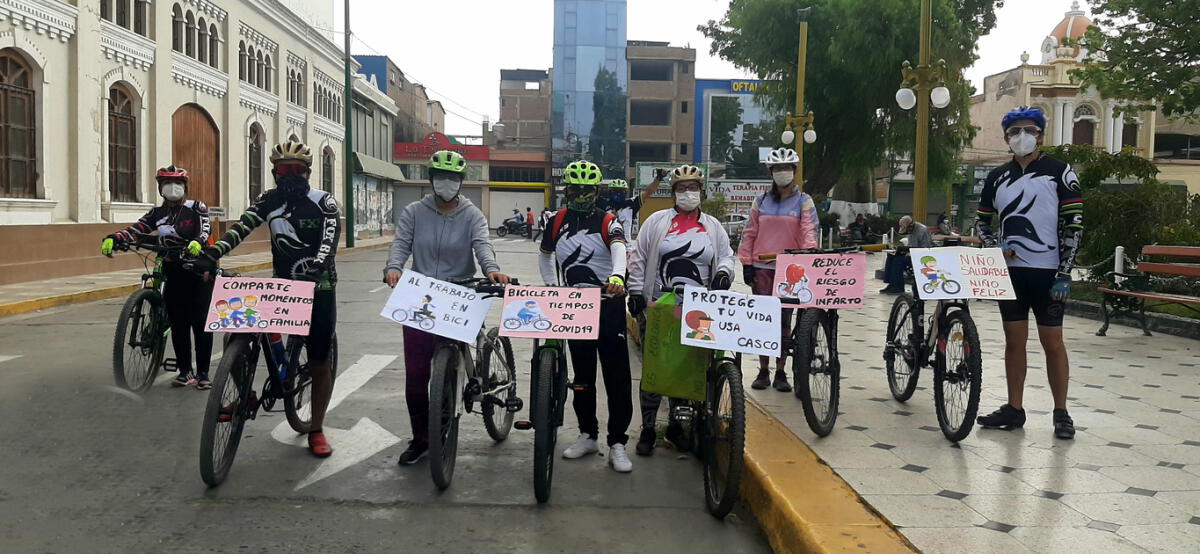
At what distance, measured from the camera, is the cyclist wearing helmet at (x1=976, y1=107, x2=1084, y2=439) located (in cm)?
594

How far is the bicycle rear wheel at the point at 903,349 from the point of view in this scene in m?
6.54

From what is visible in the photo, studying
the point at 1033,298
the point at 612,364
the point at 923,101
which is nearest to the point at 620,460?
the point at 612,364

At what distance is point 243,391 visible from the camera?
5.19m

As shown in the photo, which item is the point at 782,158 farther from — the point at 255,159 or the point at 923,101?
the point at 255,159

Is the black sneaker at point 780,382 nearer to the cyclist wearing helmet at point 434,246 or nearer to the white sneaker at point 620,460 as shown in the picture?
the white sneaker at point 620,460

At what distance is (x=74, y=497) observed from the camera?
4.80 meters

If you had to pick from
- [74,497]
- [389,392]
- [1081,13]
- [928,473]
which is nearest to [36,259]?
[389,392]

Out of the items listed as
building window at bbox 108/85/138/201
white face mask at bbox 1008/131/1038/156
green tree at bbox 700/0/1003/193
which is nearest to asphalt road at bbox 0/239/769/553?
white face mask at bbox 1008/131/1038/156

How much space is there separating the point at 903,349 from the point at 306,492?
3.98m

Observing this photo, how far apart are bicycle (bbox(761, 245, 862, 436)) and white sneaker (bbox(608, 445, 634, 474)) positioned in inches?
43.5

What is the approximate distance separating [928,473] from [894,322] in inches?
83.3

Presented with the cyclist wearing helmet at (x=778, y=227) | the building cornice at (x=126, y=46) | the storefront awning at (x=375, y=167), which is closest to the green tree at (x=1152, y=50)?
the cyclist wearing helmet at (x=778, y=227)

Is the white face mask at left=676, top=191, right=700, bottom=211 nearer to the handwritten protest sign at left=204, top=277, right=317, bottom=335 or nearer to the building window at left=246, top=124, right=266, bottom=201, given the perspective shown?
the handwritten protest sign at left=204, top=277, right=317, bottom=335

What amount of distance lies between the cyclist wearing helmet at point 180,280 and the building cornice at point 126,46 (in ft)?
46.1
